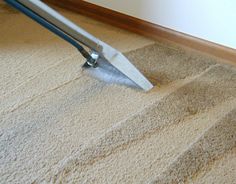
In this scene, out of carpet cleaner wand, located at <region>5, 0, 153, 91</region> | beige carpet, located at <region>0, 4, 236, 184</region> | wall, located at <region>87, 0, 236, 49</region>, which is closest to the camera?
beige carpet, located at <region>0, 4, 236, 184</region>

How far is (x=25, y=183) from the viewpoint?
76 centimetres

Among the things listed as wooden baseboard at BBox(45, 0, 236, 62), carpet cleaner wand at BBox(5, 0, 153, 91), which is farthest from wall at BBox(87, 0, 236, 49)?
carpet cleaner wand at BBox(5, 0, 153, 91)

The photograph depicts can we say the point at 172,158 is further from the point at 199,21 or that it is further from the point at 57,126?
the point at 199,21

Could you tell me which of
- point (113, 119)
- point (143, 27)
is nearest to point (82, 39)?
Result: point (113, 119)

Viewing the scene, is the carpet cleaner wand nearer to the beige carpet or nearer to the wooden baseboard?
the beige carpet

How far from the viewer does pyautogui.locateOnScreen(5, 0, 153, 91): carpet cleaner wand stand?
102 centimetres

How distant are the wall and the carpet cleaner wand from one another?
1.34ft

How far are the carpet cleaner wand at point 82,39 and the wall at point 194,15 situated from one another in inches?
16.1

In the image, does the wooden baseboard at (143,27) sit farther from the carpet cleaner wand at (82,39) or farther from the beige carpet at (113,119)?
the carpet cleaner wand at (82,39)

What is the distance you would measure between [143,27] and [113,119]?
70cm

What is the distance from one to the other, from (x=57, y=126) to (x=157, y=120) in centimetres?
30

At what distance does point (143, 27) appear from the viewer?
5.10 feet

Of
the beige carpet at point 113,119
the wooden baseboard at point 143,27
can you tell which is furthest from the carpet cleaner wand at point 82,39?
the wooden baseboard at point 143,27

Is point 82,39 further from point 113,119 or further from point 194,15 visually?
point 194,15
